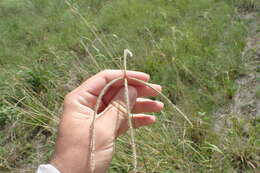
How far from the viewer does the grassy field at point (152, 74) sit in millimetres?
1604

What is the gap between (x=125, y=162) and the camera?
1725mm

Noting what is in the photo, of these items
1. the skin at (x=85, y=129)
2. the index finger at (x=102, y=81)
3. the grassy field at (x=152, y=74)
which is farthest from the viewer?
the grassy field at (x=152, y=74)

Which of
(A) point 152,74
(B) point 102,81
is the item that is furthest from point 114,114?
(A) point 152,74

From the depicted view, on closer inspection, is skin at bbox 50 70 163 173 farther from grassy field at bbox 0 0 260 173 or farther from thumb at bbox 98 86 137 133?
grassy field at bbox 0 0 260 173

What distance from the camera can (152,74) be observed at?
2.44 meters

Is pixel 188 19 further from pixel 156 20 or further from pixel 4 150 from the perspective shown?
pixel 4 150

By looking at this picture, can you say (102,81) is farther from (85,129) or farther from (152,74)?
(152,74)

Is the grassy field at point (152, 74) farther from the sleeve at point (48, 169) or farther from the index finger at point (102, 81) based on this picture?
the sleeve at point (48, 169)

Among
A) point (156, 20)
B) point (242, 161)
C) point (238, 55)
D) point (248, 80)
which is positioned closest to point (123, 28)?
point (156, 20)

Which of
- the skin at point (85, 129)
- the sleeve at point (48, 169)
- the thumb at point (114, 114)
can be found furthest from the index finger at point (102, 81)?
the sleeve at point (48, 169)

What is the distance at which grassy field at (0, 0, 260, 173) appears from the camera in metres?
1.60

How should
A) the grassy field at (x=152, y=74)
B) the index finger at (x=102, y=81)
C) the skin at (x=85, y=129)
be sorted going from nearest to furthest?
the skin at (x=85, y=129), the index finger at (x=102, y=81), the grassy field at (x=152, y=74)

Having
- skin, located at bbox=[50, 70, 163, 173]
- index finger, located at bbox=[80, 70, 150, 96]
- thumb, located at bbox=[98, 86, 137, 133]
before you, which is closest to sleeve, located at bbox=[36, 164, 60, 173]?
skin, located at bbox=[50, 70, 163, 173]

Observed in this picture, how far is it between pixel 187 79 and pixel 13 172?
1670 mm
